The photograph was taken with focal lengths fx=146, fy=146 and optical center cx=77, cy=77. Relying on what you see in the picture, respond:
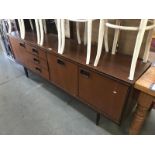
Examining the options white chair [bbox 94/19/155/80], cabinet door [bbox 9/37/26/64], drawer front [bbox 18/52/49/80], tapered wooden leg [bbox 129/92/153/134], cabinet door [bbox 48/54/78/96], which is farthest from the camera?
cabinet door [bbox 9/37/26/64]

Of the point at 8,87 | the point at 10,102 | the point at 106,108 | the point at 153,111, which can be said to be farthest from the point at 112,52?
the point at 8,87

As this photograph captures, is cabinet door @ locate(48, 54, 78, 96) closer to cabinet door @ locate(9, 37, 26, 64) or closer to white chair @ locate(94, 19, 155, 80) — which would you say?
white chair @ locate(94, 19, 155, 80)

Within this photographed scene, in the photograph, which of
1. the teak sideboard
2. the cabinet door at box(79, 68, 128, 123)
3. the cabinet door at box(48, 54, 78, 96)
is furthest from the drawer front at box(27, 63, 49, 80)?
the cabinet door at box(79, 68, 128, 123)

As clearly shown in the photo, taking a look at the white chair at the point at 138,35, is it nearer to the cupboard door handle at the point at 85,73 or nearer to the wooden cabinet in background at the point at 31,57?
the cupboard door handle at the point at 85,73

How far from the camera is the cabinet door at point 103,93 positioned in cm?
113

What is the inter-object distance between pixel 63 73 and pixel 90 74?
14.8 inches

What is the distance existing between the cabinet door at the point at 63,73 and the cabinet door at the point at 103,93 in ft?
0.30

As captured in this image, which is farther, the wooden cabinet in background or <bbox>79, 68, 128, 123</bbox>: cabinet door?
the wooden cabinet in background

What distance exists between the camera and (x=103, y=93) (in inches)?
48.9

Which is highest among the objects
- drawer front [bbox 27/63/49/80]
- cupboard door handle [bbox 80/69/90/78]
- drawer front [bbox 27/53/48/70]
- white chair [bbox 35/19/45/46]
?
white chair [bbox 35/19/45/46]

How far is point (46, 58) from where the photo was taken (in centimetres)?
165

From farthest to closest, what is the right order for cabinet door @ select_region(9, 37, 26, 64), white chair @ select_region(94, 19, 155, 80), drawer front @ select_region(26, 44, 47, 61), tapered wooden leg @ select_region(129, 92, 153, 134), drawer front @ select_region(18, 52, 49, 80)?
cabinet door @ select_region(9, 37, 26, 64)
drawer front @ select_region(18, 52, 49, 80)
drawer front @ select_region(26, 44, 47, 61)
tapered wooden leg @ select_region(129, 92, 153, 134)
white chair @ select_region(94, 19, 155, 80)

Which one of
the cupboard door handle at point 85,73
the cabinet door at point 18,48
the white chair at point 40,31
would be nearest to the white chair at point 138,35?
the cupboard door handle at point 85,73

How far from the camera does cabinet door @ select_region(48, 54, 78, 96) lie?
1412 mm
